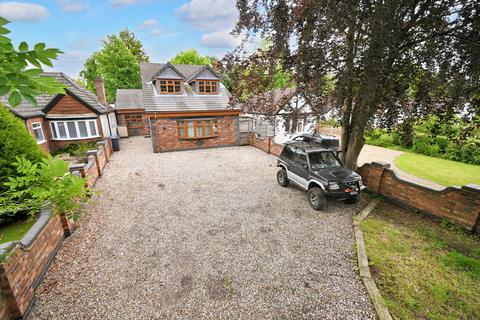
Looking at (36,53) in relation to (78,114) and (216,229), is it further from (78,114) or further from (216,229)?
(78,114)

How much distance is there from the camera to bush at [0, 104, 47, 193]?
501 centimetres

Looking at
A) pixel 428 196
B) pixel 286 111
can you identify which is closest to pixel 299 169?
pixel 286 111

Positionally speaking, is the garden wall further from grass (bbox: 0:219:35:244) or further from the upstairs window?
the upstairs window

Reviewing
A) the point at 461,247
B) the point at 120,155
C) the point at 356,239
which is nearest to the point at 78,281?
the point at 356,239

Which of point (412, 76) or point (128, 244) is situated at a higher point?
point (412, 76)

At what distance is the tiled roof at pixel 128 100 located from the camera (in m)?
22.0

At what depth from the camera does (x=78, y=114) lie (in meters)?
15.5

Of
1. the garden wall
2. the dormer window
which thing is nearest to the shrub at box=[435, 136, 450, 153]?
the dormer window

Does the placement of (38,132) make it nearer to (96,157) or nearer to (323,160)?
(96,157)

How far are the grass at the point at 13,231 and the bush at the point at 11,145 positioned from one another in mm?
1272

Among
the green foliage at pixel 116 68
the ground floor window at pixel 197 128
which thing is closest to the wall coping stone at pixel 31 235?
the ground floor window at pixel 197 128

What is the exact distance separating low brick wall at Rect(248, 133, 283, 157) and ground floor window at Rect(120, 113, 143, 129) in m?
12.5

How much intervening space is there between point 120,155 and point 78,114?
15.5 ft

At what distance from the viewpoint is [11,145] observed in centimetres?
521
